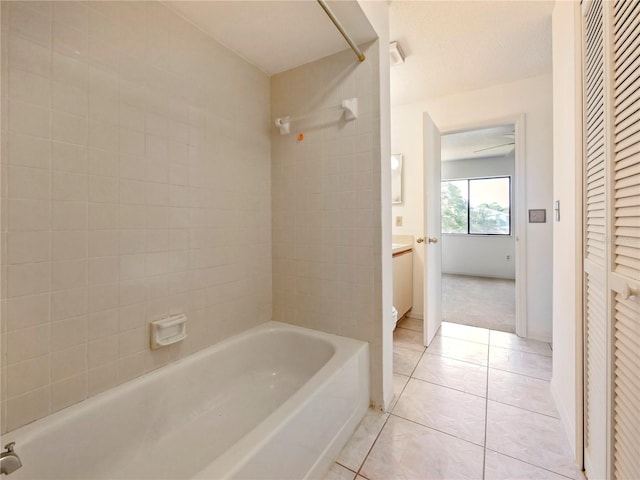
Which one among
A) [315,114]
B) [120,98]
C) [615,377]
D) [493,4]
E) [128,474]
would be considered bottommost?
[128,474]

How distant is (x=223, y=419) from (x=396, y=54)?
2.61 meters

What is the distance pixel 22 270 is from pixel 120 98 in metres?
0.76

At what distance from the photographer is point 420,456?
1.23m

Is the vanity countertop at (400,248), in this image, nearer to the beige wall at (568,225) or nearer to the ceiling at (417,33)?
the beige wall at (568,225)

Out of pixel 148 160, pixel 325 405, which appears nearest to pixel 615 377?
pixel 325 405

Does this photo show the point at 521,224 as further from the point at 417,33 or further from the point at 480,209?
the point at 480,209

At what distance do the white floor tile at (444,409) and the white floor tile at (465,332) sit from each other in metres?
0.89

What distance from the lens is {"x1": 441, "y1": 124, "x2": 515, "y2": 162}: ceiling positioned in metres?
3.73

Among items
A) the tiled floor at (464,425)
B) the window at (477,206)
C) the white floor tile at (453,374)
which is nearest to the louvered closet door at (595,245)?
the tiled floor at (464,425)

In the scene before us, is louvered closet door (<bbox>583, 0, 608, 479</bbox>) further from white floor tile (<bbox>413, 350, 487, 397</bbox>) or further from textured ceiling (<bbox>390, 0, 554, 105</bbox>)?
textured ceiling (<bbox>390, 0, 554, 105</bbox>)

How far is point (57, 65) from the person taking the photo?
3.22 feet

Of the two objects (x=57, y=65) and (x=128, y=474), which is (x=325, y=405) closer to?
(x=128, y=474)

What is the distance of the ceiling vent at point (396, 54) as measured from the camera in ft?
6.40

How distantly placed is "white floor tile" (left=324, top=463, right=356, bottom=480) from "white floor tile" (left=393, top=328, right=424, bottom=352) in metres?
1.27
